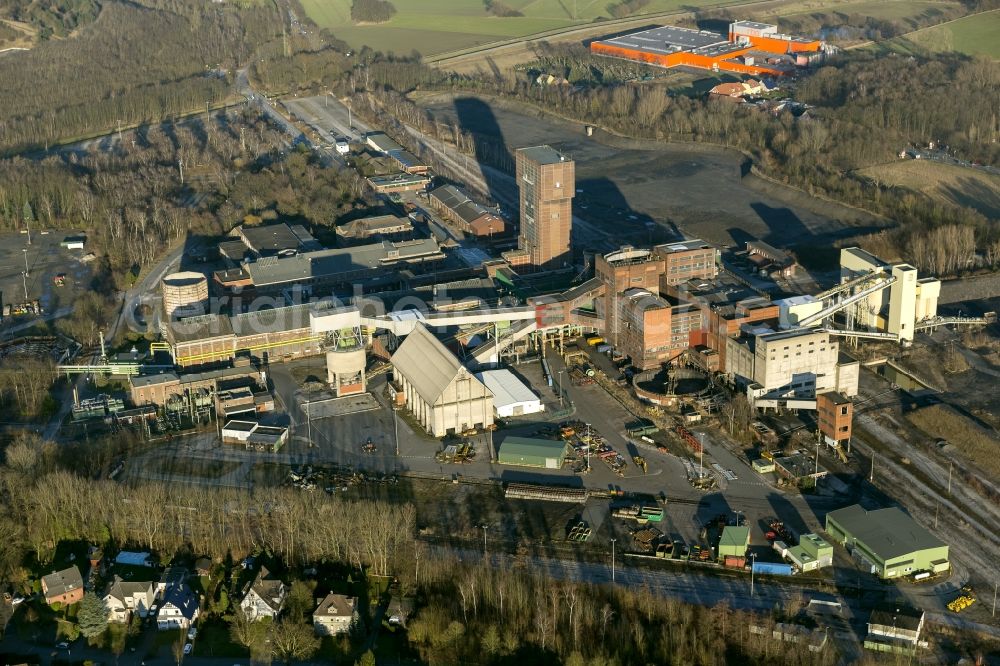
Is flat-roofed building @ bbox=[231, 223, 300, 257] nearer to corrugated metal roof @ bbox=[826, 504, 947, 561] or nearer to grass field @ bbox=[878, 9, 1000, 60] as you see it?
corrugated metal roof @ bbox=[826, 504, 947, 561]

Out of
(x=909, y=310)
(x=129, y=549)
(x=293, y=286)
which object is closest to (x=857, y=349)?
(x=909, y=310)

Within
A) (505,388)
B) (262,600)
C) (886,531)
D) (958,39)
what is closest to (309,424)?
(505,388)

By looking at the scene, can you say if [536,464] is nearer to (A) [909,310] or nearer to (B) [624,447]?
(B) [624,447]

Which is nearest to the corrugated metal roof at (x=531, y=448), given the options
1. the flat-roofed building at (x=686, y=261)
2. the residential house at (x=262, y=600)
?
the residential house at (x=262, y=600)

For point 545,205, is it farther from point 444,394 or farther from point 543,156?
point 444,394

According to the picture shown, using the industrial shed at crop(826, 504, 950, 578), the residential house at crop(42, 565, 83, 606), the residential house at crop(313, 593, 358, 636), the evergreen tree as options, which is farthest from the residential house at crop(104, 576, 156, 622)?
the industrial shed at crop(826, 504, 950, 578)

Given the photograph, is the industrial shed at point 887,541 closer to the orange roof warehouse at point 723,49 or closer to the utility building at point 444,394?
the utility building at point 444,394
